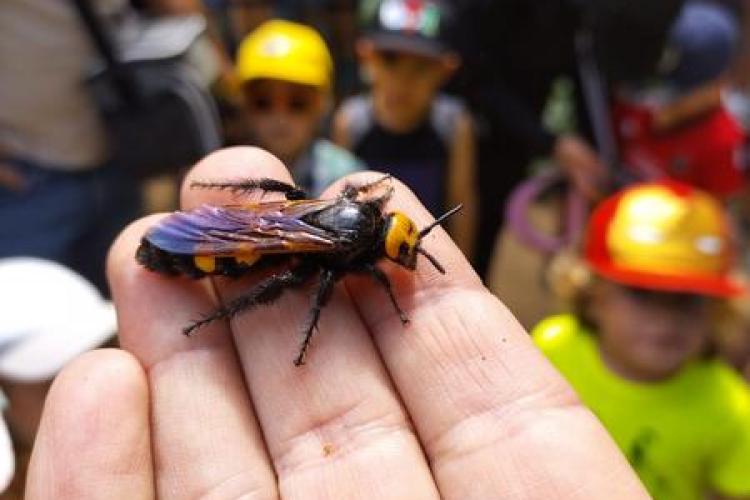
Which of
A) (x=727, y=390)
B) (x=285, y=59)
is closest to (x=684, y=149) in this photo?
(x=727, y=390)

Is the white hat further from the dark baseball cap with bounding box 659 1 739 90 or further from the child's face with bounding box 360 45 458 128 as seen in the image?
the dark baseball cap with bounding box 659 1 739 90

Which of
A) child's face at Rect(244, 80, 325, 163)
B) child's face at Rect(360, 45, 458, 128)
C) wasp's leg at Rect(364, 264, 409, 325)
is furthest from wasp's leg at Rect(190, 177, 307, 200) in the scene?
child's face at Rect(360, 45, 458, 128)

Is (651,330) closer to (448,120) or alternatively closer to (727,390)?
(727,390)

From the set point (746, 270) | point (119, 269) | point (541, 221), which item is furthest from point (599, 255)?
point (746, 270)

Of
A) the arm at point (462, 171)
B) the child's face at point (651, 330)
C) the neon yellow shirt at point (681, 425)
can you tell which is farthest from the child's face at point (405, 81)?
the neon yellow shirt at point (681, 425)

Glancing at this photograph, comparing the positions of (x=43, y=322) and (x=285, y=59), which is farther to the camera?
(x=285, y=59)

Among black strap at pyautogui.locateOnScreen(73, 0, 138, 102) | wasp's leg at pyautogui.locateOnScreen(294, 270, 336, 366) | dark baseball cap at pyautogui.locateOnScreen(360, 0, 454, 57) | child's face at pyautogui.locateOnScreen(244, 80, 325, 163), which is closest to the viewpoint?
wasp's leg at pyautogui.locateOnScreen(294, 270, 336, 366)
